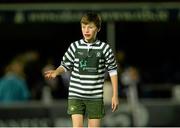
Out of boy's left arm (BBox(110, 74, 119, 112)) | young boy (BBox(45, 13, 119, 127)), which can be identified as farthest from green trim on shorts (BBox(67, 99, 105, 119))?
boy's left arm (BBox(110, 74, 119, 112))

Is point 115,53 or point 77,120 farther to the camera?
point 115,53

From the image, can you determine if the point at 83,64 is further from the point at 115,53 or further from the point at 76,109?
the point at 115,53

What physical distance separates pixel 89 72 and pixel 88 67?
0.05 meters

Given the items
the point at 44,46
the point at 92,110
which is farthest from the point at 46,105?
the point at 92,110

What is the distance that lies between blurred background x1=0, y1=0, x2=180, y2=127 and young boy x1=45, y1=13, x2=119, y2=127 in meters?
5.51

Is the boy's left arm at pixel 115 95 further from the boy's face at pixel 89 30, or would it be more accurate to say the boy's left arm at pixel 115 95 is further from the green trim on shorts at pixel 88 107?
the boy's face at pixel 89 30

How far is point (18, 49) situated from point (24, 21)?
6.36ft

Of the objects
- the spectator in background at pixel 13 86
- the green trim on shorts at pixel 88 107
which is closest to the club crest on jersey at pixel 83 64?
the green trim on shorts at pixel 88 107

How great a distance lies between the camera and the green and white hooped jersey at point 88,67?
9227 millimetres

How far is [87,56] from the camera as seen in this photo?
923cm

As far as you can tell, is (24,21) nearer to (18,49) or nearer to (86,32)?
(18,49)

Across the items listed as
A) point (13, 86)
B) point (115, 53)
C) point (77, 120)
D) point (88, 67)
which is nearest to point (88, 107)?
point (77, 120)

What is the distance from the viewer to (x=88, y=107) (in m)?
9.36

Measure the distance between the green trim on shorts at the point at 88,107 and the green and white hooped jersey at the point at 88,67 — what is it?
0.06 meters
